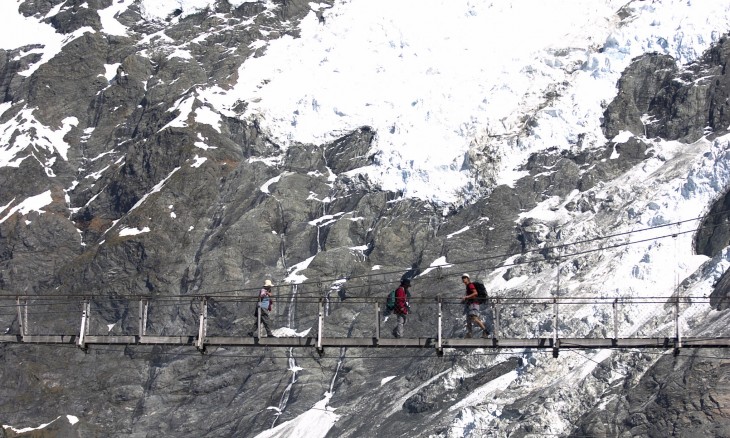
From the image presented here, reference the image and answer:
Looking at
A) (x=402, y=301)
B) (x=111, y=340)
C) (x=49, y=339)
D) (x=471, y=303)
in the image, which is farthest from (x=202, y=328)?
(x=471, y=303)

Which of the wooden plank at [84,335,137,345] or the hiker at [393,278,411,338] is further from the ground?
the hiker at [393,278,411,338]

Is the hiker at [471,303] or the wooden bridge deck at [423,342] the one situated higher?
the hiker at [471,303]

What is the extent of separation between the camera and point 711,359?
176 meters

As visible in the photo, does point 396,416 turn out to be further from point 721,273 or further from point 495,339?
point 495,339

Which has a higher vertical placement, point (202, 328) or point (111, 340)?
point (202, 328)

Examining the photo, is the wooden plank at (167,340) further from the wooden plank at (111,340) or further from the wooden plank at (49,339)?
the wooden plank at (49,339)

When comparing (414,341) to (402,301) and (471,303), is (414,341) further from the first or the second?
(471,303)

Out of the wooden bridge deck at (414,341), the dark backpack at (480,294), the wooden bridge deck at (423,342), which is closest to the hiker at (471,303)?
the dark backpack at (480,294)

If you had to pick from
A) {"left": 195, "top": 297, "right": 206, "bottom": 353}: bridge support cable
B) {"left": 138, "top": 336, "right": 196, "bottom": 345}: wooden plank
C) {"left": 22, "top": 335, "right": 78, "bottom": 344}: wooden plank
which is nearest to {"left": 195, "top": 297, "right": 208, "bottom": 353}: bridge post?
{"left": 195, "top": 297, "right": 206, "bottom": 353}: bridge support cable

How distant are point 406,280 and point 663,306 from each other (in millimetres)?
128540

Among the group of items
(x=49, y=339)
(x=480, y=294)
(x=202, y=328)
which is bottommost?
(x=49, y=339)

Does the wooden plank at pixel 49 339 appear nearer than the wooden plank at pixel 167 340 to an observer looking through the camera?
No

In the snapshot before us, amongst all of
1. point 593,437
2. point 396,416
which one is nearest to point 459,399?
point 396,416

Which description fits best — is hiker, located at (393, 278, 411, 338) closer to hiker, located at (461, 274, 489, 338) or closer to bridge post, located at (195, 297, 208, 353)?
hiker, located at (461, 274, 489, 338)
